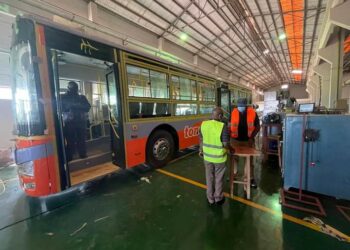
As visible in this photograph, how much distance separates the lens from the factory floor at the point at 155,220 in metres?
2.15

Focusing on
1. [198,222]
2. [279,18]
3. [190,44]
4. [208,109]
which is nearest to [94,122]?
[208,109]

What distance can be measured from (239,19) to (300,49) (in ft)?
29.2

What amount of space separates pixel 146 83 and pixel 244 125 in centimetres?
255

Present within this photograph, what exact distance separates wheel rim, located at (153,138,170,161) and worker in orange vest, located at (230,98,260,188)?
1987 mm

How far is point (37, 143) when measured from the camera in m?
2.58

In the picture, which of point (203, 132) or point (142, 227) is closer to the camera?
point (142, 227)

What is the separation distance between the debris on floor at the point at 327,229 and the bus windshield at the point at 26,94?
441 cm

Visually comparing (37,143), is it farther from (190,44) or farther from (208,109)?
(190,44)

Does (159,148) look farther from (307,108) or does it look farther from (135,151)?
(307,108)

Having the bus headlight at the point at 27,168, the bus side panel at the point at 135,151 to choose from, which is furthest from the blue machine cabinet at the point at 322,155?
the bus headlight at the point at 27,168

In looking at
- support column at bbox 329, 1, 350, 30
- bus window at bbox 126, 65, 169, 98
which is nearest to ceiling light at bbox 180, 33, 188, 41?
bus window at bbox 126, 65, 169, 98

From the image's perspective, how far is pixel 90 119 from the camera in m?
5.74

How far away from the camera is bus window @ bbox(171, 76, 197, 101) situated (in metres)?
4.96

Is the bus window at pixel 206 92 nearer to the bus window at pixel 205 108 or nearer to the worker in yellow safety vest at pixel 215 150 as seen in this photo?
the bus window at pixel 205 108
